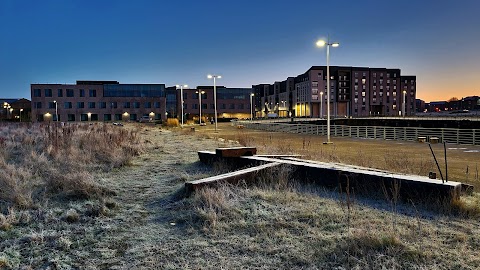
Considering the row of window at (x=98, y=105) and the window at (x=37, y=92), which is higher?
the window at (x=37, y=92)

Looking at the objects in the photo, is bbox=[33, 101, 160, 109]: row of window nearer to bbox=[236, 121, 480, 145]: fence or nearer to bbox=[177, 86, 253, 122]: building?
bbox=[177, 86, 253, 122]: building

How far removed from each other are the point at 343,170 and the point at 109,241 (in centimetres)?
497

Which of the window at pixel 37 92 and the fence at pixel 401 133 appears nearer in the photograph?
the fence at pixel 401 133

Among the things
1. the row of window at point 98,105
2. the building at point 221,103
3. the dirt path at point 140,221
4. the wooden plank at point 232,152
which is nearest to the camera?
the dirt path at point 140,221

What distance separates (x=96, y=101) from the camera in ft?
332

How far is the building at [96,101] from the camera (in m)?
97.2

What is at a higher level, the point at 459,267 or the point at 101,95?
the point at 101,95

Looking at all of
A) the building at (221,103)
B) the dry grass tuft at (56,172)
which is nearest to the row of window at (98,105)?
the building at (221,103)

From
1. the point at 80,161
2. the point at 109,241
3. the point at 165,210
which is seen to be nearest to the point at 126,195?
the point at 165,210

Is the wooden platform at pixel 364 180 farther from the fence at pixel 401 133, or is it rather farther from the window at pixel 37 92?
the window at pixel 37 92

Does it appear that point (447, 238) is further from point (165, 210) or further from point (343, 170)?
point (165, 210)

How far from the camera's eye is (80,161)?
11.3m

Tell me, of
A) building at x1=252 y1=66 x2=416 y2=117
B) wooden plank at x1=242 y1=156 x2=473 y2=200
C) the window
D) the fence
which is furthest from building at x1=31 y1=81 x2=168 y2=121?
wooden plank at x1=242 y1=156 x2=473 y2=200

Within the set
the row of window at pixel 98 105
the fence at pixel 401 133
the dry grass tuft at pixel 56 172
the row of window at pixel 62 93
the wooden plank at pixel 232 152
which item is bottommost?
the fence at pixel 401 133
